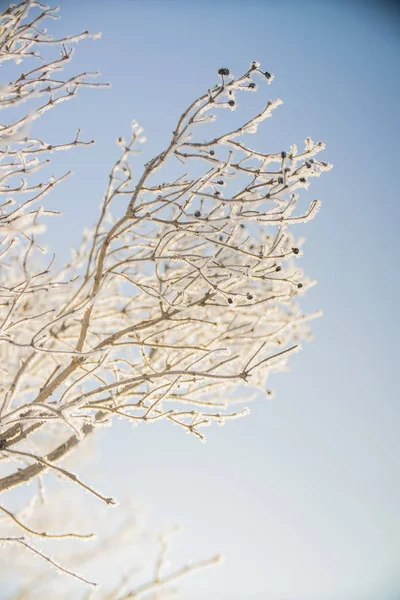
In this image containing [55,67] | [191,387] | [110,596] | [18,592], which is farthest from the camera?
[18,592]

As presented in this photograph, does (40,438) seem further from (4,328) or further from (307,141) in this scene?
(307,141)

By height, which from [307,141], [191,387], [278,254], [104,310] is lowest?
[191,387]

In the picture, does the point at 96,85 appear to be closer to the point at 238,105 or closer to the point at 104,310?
the point at 238,105

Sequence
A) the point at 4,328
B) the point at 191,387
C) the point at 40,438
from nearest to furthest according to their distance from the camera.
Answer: the point at 4,328 → the point at 191,387 → the point at 40,438

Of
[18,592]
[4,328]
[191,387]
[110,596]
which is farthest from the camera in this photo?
[18,592]

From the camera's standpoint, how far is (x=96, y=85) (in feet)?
7.29

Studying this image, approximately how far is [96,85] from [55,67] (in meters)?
0.23

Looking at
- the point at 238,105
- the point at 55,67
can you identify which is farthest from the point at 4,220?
the point at 238,105

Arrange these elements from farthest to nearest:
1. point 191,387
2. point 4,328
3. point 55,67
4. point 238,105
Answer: point 191,387 → point 55,67 → point 238,105 → point 4,328

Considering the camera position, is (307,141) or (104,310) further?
(104,310)

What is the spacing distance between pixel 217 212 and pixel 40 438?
4139 millimetres

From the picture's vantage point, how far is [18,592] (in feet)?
13.1

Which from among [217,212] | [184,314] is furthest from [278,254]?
[184,314]

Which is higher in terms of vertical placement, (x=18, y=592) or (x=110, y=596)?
(x=18, y=592)
